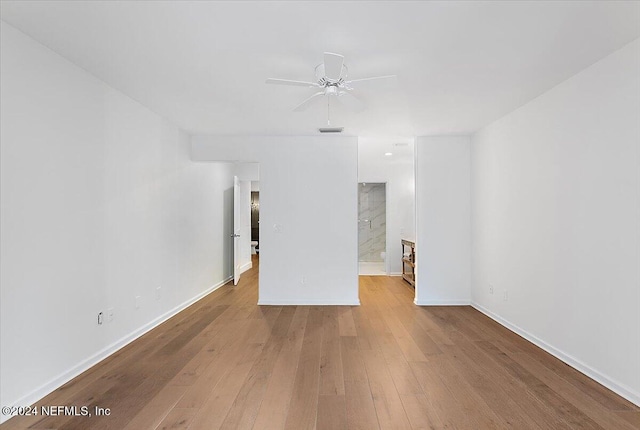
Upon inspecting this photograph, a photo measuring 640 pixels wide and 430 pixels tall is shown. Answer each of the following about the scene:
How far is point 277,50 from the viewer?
2.48m

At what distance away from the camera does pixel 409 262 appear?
6.46 m

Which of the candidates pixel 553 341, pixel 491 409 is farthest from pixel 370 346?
pixel 553 341

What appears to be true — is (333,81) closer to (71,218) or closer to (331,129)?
(331,129)

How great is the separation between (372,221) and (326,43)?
299 inches

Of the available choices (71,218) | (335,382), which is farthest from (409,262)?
(71,218)

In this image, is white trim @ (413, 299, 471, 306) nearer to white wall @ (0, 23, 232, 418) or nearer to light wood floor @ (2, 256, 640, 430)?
light wood floor @ (2, 256, 640, 430)

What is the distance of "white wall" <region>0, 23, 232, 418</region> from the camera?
2182 mm

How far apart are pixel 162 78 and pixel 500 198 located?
12.7 feet

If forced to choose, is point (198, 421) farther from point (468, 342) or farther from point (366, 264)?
point (366, 264)

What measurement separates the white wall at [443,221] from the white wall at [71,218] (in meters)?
3.46

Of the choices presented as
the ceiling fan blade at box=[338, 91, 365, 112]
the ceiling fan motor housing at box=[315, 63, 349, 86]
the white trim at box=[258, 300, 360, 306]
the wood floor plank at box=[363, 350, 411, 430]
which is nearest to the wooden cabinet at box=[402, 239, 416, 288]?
the white trim at box=[258, 300, 360, 306]

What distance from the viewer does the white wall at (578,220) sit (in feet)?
7.82

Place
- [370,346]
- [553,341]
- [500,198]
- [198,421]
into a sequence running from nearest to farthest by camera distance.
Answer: [198,421] < [553,341] < [370,346] < [500,198]

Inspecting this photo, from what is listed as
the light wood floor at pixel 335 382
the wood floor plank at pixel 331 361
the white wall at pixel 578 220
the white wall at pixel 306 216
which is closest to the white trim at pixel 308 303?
the white wall at pixel 306 216
